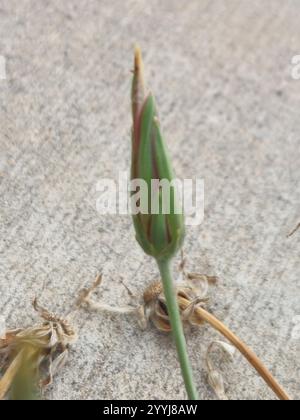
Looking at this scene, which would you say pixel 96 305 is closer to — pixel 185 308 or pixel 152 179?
pixel 185 308

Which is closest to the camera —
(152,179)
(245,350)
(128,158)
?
(152,179)

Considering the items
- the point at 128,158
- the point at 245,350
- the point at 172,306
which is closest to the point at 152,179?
the point at 172,306

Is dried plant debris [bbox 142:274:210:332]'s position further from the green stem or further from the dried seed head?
the green stem

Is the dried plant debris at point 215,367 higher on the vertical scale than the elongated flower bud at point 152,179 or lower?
lower

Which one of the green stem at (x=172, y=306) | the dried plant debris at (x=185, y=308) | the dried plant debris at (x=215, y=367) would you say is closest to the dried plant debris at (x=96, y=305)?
the dried plant debris at (x=185, y=308)

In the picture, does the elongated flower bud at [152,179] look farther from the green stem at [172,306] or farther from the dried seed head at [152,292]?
the dried seed head at [152,292]

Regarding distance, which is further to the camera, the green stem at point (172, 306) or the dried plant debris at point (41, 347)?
the dried plant debris at point (41, 347)

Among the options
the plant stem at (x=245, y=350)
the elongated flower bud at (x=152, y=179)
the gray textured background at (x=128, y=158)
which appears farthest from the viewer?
the gray textured background at (x=128, y=158)
